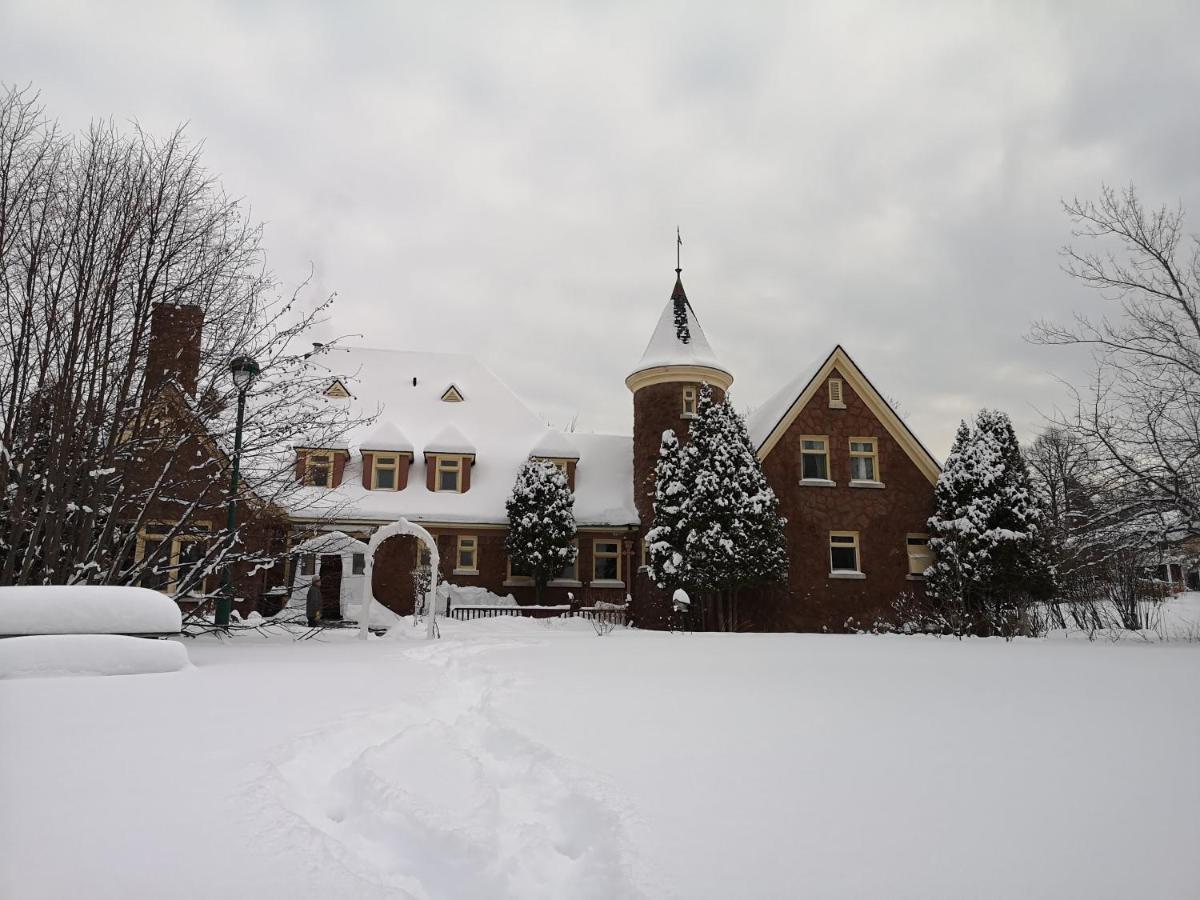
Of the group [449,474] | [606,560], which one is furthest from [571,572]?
[449,474]

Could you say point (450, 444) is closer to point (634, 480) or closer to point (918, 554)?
point (634, 480)

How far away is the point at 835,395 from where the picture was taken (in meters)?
24.7

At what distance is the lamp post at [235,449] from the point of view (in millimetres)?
12344

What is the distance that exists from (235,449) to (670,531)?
12464mm

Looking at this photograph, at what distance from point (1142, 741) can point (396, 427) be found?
82.2 feet

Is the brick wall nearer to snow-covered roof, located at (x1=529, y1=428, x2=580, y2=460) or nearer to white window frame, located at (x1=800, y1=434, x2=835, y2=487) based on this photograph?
white window frame, located at (x1=800, y1=434, x2=835, y2=487)

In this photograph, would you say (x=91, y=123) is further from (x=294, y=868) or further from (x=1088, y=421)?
(x=1088, y=421)

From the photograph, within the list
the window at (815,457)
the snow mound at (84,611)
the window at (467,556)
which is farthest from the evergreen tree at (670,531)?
the snow mound at (84,611)

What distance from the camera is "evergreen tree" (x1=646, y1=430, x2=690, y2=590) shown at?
21266 mm

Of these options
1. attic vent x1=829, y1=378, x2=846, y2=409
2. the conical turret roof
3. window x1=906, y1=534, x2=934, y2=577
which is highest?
the conical turret roof

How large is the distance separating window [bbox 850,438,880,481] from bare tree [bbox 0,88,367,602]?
1728 centimetres

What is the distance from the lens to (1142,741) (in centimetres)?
489

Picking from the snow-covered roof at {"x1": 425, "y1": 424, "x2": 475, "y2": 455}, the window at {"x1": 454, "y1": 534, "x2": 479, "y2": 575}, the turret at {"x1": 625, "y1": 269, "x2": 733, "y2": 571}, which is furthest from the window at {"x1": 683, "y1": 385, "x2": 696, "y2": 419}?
the window at {"x1": 454, "y1": 534, "x2": 479, "y2": 575}

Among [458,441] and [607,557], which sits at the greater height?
[458,441]
